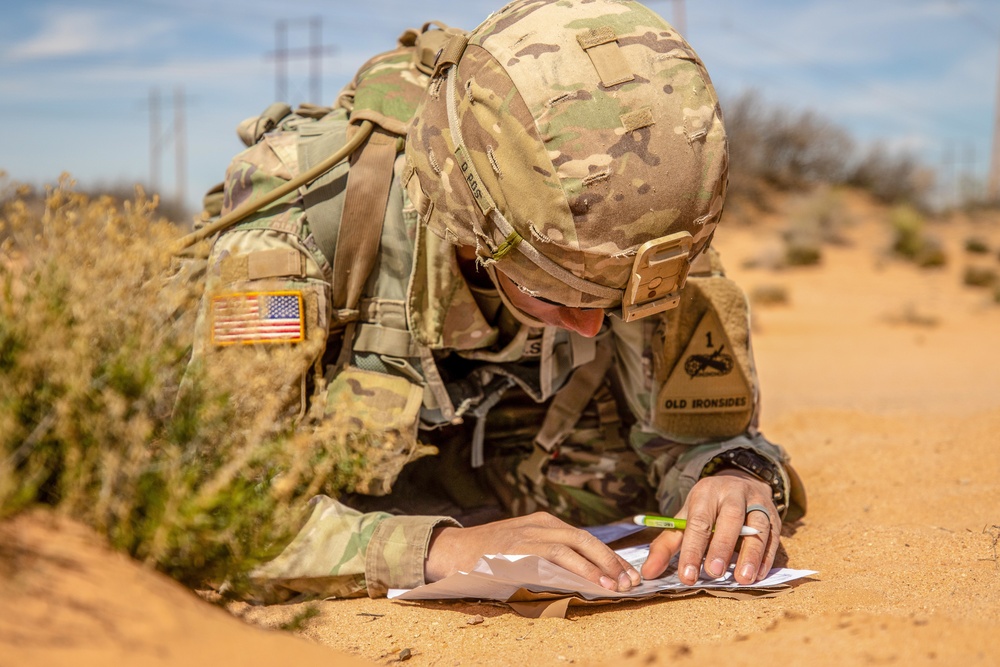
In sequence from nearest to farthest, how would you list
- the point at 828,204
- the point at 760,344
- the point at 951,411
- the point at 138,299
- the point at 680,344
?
the point at 138,299
the point at 680,344
the point at 951,411
the point at 760,344
the point at 828,204

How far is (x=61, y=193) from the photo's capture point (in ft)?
5.56

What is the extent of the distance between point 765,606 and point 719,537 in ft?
0.78

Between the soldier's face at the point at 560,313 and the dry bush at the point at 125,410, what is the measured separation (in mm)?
787

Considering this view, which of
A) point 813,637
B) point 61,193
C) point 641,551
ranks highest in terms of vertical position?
point 61,193

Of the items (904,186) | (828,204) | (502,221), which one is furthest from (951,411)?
(904,186)

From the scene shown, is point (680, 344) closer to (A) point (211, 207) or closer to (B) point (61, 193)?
(A) point (211, 207)

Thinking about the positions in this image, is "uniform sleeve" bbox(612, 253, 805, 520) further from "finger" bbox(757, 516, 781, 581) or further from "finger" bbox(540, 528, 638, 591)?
"finger" bbox(540, 528, 638, 591)

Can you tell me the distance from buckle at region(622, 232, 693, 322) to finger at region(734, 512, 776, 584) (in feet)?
1.97

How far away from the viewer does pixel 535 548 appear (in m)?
2.15

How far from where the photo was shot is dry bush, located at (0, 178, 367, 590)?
140 cm

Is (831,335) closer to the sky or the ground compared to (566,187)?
closer to the ground

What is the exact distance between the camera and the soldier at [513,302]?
2.10m

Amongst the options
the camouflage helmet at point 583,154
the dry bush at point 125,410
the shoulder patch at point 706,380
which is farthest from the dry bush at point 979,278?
the dry bush at point 125,410

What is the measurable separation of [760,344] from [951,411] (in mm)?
3395
